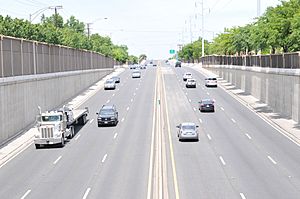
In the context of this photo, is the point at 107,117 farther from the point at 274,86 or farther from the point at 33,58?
the point at 274,86

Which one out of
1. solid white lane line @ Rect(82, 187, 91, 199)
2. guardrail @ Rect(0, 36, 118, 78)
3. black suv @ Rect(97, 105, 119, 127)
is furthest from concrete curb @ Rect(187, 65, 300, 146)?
guardrail @ Rect(0, 36, 118, 78)

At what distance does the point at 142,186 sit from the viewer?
29.2 metres

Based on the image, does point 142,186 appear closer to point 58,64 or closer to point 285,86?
point 285,86

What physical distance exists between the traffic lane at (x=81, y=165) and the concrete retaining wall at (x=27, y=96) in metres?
6.39

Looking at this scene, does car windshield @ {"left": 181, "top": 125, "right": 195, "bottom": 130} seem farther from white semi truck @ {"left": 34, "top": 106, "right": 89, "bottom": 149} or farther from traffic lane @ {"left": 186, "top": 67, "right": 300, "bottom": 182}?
white semi truck @ {"left": 34, "top": 106, "right": 89, "bottom": 149}

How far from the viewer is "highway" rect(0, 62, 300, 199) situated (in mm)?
28484

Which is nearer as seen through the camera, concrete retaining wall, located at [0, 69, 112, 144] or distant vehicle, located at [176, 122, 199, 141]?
distant vehicle, located at [176, 122, 199, 141]

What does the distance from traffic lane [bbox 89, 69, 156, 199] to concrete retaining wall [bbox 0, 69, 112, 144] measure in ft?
32.8

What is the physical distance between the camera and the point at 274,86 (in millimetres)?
68438

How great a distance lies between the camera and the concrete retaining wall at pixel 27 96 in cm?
4738

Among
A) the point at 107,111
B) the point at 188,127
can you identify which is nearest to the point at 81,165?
the point at 188,127

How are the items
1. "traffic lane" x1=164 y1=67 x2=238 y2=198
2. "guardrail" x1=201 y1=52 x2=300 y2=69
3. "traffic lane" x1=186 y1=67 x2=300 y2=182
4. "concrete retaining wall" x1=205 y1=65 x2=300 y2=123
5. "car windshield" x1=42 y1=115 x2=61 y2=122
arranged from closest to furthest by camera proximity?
"traffic lane" x1=164 y1=67 x2=238 y2=198
"traffic lane" x1=186 y1=67 x2=300 y2=182
"car windshield" x1=42 y1=115 x2=61 y2=122
"concrete retaining wall" x1=205 y1=65 x2=300 y2=123
"guardrail" x1=201 y1=52 x2=300 y2=69

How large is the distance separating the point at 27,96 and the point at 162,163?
2421cm

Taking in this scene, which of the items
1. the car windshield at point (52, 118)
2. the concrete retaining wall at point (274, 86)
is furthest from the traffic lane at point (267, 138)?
the car windshield at point (52, 118)
